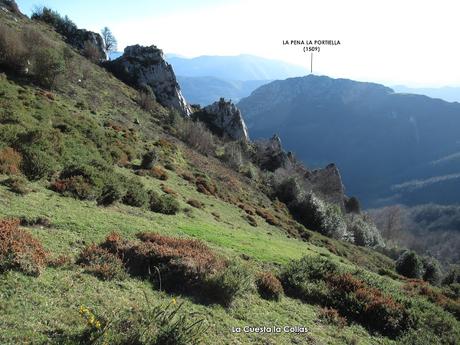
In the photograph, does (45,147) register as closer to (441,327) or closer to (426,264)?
(441,327)

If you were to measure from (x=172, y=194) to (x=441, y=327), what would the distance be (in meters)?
21.8

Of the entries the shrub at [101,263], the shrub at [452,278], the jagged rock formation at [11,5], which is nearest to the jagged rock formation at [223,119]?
the jagged rock formation at [11,5]

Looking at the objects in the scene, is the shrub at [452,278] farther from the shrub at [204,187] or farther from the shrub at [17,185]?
the shrub at [17,185]

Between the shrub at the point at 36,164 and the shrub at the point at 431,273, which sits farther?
the shrub at the point at 431,273

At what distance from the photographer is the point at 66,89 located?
5556 cm

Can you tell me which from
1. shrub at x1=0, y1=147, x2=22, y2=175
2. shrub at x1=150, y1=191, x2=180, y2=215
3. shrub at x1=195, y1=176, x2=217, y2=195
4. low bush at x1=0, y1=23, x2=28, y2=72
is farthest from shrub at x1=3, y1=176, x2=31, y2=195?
low bush at x1=0, y1=23, x2=28, y2=72

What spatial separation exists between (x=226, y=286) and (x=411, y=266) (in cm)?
4444

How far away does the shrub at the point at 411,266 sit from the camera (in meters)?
50.7

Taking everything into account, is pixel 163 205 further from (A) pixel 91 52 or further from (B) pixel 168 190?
(A) pixel 91 52

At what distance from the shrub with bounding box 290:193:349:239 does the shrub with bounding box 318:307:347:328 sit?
49.5m

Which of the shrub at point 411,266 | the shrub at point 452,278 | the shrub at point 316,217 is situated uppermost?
the shrub at point 316,217

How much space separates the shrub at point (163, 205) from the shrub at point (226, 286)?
43.0ft

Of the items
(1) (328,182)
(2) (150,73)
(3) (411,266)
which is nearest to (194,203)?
(3) (411,266)

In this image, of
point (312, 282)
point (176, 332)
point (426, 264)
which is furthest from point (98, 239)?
point (426, 264)
